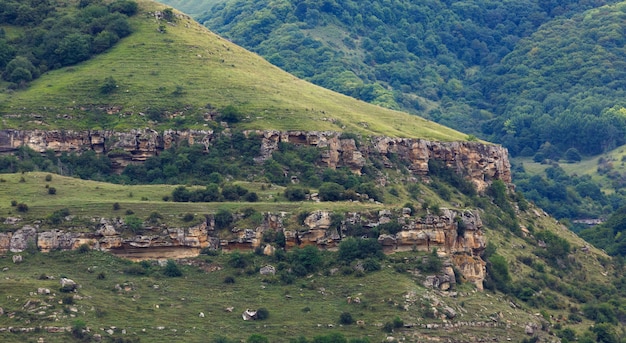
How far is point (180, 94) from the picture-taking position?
162 metres

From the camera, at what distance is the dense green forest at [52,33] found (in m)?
170

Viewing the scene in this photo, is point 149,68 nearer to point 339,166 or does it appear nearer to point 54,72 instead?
point 54,72

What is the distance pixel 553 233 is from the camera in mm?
162000

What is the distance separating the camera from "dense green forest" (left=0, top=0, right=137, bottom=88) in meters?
170

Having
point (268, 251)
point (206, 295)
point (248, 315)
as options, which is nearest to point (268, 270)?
point (268, 251)

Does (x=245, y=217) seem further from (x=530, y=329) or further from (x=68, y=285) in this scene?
(x=530, y=329)

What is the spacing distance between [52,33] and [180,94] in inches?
822

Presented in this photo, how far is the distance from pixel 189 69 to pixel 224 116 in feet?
46.1

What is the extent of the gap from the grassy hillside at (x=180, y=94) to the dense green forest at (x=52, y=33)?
1.54m

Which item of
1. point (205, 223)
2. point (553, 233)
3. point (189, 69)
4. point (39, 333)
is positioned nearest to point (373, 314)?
point (205, 223)

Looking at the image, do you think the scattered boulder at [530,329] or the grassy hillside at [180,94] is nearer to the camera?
the scattered boulder at [530,329]

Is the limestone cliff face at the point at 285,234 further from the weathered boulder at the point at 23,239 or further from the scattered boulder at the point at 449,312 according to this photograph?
the scattered boulder at the point at 449,312

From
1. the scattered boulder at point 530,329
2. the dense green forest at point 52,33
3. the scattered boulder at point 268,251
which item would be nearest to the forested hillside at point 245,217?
the scattered boulder at point 268,251

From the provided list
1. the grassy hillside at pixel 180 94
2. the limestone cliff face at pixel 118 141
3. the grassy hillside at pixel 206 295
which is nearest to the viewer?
the grassy hillside at pixel 206 295
